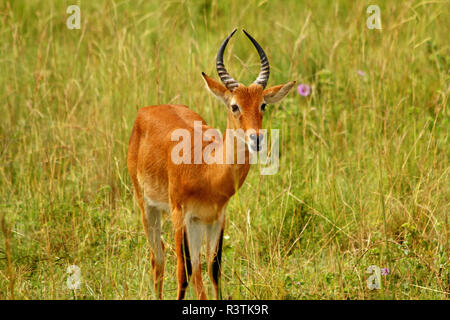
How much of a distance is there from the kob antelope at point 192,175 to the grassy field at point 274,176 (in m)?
0.18

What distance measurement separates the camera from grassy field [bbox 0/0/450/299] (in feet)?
15.7

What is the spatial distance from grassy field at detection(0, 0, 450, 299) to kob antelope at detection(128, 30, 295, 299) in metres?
0.18

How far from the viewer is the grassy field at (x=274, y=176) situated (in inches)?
189

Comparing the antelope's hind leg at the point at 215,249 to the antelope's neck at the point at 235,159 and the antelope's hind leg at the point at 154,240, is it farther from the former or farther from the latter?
the antelope's hind leg at the point at 154,240

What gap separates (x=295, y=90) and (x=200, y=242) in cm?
352

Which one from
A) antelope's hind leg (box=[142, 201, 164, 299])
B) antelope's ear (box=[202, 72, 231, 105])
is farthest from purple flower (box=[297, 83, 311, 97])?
antelope's ear (box=[202, 72, 231, 105])

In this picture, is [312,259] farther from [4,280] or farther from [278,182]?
[4,280]

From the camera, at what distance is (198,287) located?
4488mm

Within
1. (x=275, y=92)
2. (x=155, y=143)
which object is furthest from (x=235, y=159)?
(x=155, y=143)

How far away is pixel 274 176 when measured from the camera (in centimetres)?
618

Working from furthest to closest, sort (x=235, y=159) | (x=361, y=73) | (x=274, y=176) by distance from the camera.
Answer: (x=361, y=73)
(x=274, y=176)
(x=235, y=159)

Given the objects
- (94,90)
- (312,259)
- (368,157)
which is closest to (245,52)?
(94,90)

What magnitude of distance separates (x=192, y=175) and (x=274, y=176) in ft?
6.29

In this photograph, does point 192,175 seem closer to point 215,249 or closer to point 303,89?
point 215,249
